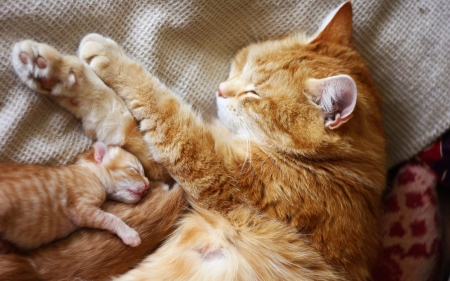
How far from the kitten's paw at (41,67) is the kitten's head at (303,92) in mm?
551

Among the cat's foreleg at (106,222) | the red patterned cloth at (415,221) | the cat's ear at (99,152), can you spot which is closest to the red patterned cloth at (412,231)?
the red patterned cloth at (415,221)

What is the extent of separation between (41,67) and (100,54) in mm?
195

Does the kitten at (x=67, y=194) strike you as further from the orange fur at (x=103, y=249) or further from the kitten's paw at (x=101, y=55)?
the kitten's paw at (x=101, y=55)

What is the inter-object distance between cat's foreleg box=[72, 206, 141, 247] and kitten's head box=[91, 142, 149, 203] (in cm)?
10

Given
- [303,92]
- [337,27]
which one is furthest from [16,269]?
[337,27]

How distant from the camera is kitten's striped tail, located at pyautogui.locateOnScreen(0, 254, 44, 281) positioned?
1043mm

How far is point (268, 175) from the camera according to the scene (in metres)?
1.34

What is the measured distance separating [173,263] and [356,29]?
45.6 inches

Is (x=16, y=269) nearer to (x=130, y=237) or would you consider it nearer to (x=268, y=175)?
(x=130, y=237)

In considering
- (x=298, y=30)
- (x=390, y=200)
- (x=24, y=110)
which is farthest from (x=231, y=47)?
(x=390, y=200)

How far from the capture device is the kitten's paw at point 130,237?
4.00ft

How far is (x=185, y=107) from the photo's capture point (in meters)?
1.41

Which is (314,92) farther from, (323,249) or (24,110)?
(24,110)

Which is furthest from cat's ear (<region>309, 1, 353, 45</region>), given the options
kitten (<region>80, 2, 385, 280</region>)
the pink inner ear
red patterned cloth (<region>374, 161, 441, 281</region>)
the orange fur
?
the orange fur
